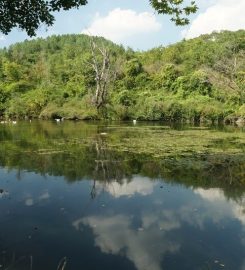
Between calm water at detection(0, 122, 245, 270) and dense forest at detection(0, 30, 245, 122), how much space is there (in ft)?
97.6

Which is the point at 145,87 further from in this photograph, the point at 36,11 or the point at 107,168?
the point at 36,11

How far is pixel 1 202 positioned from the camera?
7.87 meters

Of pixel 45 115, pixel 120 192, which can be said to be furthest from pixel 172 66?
pixel 120 192

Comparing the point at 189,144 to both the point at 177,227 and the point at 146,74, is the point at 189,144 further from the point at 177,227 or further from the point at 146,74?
the point at 146,74

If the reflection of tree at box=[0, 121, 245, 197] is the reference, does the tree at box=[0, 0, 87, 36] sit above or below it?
above

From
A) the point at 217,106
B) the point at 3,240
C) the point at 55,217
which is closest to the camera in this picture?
the point at 3,240

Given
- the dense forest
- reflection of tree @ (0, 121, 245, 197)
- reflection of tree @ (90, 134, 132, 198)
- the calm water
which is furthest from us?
the dense forest

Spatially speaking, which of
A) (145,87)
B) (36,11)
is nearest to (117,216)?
(36,11)

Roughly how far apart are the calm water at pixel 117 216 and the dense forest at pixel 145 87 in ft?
97.6

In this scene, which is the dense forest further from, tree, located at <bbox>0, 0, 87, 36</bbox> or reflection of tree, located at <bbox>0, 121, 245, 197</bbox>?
tree, located at <bbox>0, 0, 87, 36</bbox>

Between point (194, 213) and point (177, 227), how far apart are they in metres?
0.96

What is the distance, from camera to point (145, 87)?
55.9 meters

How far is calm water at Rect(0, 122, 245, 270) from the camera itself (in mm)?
5250

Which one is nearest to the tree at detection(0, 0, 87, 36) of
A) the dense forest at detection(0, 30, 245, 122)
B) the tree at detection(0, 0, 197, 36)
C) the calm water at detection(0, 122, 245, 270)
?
the tree at detection(0, 0, 197, 36)
